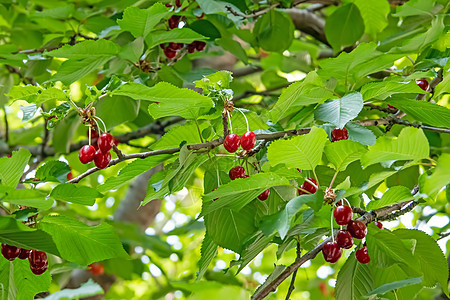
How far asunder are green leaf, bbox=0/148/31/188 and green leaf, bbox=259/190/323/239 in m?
0.45

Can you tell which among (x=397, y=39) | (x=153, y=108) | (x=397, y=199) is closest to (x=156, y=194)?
(x=153, y=108)

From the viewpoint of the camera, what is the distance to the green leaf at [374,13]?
183 centimetres

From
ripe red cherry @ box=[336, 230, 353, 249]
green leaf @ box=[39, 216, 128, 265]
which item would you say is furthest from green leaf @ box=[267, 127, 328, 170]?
green leaf @ box=[39, 216, 128, 265]

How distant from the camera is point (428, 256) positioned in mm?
1079

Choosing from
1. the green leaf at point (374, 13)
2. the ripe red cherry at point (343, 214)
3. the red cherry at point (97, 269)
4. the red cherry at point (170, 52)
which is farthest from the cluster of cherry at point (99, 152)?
the red cherry at point (97, 269)

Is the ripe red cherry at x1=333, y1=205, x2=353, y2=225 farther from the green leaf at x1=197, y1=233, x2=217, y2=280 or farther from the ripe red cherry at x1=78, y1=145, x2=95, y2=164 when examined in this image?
the ripe red cherry at x1=78, y1=145, x2=95, y2=164

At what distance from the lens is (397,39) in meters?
1.58

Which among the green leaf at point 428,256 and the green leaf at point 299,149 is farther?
the green leaf at point 428,256

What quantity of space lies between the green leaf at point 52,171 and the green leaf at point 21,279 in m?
0.19

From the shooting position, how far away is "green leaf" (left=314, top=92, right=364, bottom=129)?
95 centimetres

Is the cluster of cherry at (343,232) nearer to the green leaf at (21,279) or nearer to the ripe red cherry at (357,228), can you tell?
the ripe red cherry at (357,228)

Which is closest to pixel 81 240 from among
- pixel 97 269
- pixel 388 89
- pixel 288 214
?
pixel 288 214

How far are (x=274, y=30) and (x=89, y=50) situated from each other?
85 cm

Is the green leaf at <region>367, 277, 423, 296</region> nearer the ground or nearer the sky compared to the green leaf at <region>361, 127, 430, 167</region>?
nearer the ground
